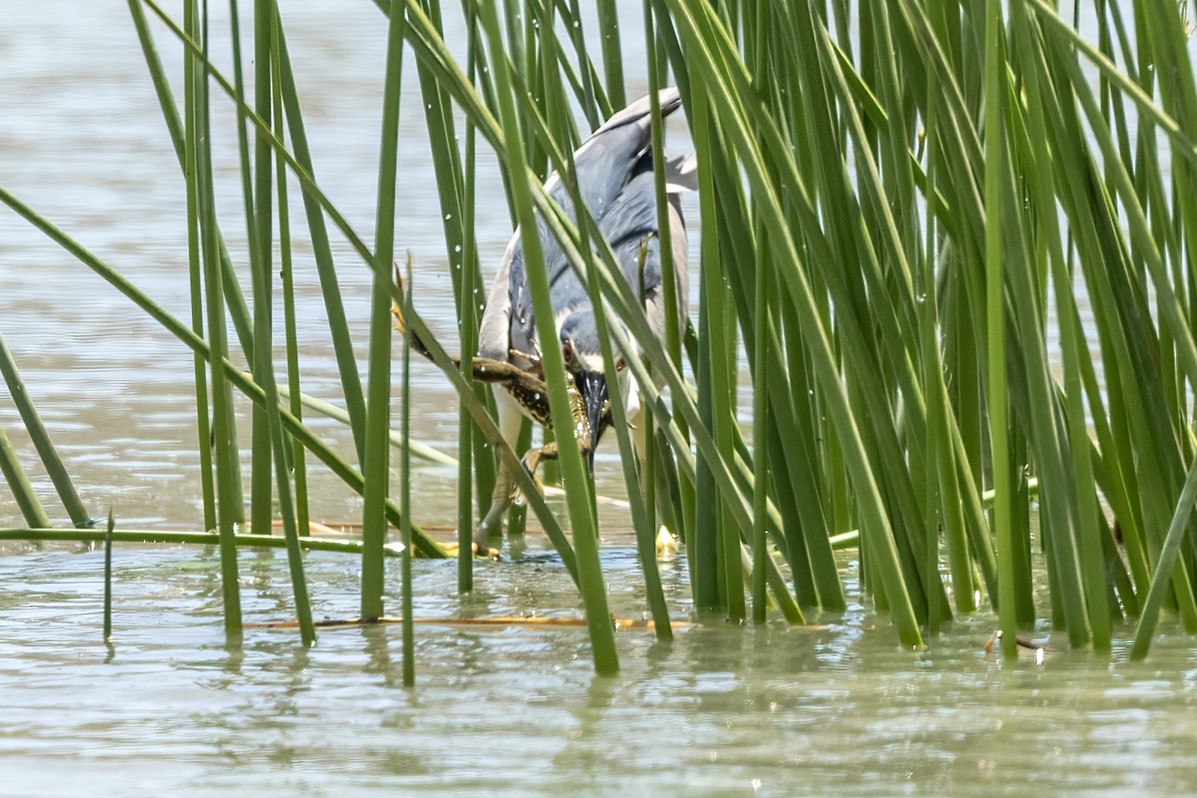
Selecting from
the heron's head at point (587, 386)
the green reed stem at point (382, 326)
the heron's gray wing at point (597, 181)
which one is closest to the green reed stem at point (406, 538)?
the green reed stem at point (382, 326)

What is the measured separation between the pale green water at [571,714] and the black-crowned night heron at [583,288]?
621mm

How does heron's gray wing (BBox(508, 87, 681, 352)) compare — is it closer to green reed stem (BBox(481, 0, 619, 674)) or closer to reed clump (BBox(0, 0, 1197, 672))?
reed clump (BBox(0, 0, 1197, 672))

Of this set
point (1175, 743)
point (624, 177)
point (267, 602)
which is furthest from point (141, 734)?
point (624, 177)

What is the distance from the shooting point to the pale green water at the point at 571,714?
109 cm

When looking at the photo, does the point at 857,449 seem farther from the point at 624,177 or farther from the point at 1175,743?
the point at 624,177

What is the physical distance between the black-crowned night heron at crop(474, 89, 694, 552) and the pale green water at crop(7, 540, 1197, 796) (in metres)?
0.62

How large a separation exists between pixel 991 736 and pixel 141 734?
1.98 ft

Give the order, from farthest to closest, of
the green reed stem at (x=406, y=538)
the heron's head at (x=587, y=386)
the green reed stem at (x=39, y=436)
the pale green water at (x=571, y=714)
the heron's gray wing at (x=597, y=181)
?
the heron's gray wing at (x=597, y=181) < the heron's head at (x=587, y=386) < the green reed stem at (x=39, y=436) < the green reed stem at (x=406, y=538) < the pale green water at (x=571, y=714)

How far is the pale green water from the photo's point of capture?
3.59 ft

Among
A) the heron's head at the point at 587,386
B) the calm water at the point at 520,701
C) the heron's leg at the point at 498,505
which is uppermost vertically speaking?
the heron's head at the point at 587,386

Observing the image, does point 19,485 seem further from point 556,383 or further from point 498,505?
point 556,383

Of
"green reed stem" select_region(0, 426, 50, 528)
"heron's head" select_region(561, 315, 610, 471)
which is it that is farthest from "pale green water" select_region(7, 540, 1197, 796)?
"heron's head" select_region(561, 315, 610, 471)

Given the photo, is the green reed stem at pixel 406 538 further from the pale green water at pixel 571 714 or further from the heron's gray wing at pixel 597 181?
the heron's gray wing at pixel 597 181

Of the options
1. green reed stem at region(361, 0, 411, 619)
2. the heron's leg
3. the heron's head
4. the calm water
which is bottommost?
the heron's leg
